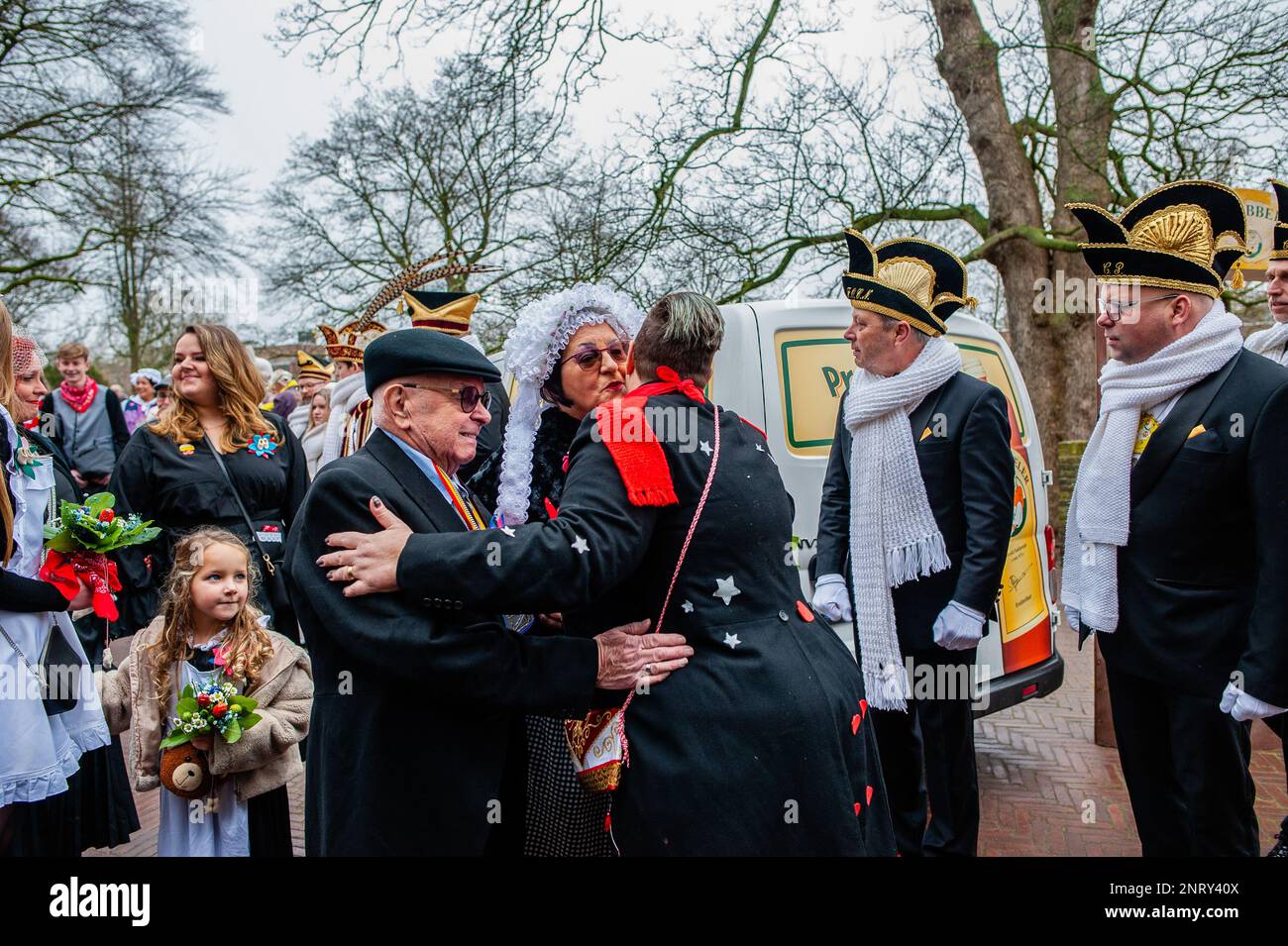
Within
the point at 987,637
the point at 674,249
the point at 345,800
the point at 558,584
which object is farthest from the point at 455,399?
the point at 674,249

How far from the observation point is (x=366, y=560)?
1977 mm

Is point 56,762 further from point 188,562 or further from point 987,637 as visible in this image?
Answer: point 987,637

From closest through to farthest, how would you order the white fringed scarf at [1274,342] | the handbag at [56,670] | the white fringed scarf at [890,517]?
the handbag at [56,670]
the white fringed scarf at [890,517]
the white fringed scarf at [1274,342]

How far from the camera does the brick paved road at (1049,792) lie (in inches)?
165

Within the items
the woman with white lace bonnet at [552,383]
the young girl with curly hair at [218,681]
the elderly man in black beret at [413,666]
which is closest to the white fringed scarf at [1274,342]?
the woman with white lace bonnet at [552,383]

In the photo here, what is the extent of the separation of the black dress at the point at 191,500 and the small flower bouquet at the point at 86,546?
66 cm

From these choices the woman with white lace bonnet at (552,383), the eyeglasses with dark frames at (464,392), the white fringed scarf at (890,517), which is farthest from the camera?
the white fringed scarf at (890,517)

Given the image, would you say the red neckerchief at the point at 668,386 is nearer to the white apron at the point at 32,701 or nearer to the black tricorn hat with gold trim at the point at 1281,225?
the white apron at the point at 32,701

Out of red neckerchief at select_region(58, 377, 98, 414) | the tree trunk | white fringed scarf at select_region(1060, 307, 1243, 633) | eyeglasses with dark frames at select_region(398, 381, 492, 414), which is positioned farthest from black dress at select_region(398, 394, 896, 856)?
the tree trunk

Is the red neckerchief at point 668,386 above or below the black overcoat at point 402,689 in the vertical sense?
above

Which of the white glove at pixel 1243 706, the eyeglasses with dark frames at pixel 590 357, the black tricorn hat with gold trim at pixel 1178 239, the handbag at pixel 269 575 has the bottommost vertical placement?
the white glove at pixel 1243 706

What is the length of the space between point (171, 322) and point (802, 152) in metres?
17.5

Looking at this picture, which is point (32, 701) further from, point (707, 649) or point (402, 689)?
point (707, 649)
